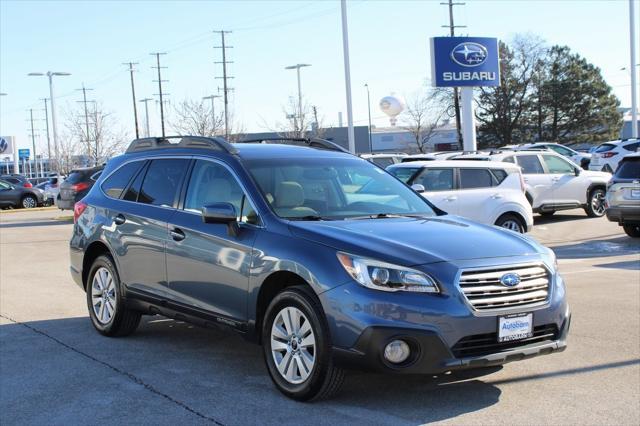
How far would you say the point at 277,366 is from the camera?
546 centimetres

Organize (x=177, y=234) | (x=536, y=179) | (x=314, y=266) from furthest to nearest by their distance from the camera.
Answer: (x=536, y=179) → (x=177, y=234) → (x=314, y=266)

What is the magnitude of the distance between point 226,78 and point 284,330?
203 ft

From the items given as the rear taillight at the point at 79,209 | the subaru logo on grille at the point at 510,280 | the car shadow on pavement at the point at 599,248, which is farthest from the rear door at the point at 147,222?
the car shadow on pavement at the point at 599,248

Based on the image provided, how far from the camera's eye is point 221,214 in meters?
5.77

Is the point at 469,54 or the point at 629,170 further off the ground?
the point at 469,54

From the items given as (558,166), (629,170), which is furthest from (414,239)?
(558,166)

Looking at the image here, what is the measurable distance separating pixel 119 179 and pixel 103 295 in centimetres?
114

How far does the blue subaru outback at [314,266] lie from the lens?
4.90 m

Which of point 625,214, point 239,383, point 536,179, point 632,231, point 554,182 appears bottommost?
point 632,231

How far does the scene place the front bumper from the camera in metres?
15.0

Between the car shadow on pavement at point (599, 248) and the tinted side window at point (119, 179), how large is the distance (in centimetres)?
869

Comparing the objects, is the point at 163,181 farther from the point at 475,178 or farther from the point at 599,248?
the point at 599,248

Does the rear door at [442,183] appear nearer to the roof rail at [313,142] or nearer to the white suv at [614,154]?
the roof rail at [313,142]

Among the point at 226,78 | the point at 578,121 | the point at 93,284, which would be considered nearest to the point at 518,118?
the point at 578,121
